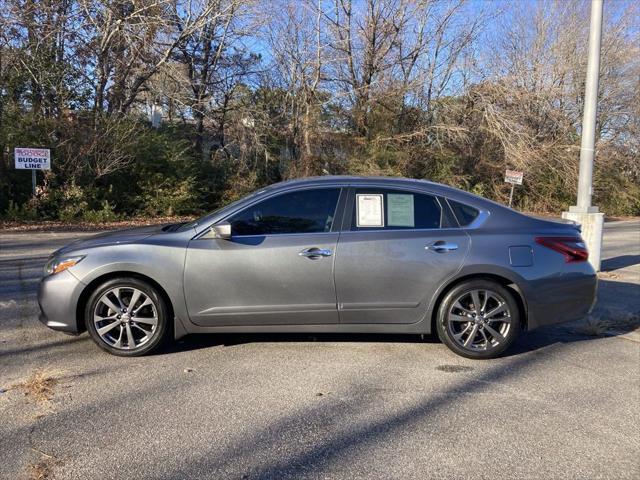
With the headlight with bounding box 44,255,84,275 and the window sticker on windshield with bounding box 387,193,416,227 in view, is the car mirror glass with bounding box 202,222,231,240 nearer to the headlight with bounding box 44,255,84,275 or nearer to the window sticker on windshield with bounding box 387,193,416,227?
the headlight with bounding box 44,255,84,275

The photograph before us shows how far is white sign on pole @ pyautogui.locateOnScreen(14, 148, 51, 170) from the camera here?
17.2m

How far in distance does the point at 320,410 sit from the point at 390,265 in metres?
1.55

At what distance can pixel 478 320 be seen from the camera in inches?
201

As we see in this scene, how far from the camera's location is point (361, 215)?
204 inches

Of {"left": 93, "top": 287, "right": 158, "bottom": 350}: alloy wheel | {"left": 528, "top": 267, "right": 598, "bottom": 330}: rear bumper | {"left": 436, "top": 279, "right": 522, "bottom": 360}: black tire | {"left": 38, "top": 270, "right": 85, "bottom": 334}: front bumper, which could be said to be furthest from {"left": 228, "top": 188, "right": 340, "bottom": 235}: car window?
{"left": 528, "top": 267, "right": 598, "bottom": 330}: rear bumper

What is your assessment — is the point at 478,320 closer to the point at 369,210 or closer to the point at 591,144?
the point at 369,210

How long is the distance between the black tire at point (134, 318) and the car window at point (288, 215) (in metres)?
0.92

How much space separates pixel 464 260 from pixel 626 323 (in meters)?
2.80

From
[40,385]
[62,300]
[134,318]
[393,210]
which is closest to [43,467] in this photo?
[40,385]

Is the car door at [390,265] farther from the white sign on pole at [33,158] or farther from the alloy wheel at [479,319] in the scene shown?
the white sign on pole at [33,158]

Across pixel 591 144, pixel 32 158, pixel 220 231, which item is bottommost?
pixel 220 231

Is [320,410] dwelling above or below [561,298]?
below

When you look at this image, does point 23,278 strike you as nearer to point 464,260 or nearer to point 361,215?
point 361,215

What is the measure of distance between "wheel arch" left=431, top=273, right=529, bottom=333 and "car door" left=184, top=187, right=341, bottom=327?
929mm
